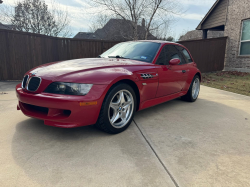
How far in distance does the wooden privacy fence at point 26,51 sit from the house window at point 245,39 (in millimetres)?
9707

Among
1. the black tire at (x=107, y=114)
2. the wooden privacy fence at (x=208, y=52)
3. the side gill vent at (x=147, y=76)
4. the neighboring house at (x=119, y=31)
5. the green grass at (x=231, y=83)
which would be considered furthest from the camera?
the neighboring house at (x=119, y=31)

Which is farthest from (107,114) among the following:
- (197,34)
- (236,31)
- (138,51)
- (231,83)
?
(197,34)

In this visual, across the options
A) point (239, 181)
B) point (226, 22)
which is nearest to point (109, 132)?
point (239, 181)

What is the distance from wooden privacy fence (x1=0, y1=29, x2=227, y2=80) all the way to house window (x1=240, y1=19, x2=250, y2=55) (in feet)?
4.66

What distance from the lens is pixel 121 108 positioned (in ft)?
8.99

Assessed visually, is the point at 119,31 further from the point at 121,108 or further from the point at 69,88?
the point at 69,88

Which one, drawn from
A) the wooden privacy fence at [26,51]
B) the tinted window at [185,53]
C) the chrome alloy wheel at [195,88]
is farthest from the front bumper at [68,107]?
the wooden privacy fence at [26,51]

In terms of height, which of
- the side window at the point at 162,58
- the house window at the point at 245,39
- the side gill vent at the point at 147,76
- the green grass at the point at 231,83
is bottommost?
the green grass at the point at 231,83

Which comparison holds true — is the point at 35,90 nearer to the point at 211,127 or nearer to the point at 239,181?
the point at 239,181

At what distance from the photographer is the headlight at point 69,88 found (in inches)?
87.7

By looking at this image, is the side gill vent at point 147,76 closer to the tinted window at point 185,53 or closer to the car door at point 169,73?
the car door at point 169,73

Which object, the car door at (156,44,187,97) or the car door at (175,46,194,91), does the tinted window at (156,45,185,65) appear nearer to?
the car door at (156,44,187,97)

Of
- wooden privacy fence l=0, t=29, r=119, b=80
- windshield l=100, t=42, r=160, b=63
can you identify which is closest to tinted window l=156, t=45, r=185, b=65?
windshield l=100, t=42, r=160, b=63

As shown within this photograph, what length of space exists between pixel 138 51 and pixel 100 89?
1.57 meters
